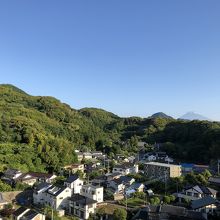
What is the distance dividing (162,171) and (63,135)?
618 inches

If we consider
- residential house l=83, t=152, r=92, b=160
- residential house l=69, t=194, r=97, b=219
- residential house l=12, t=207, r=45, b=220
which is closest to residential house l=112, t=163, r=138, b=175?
residential house l=83, t=152, r=92, b=160

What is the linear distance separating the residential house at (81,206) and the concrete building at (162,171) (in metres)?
8.76

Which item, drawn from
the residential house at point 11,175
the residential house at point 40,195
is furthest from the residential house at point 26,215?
the residential house at point 11,175

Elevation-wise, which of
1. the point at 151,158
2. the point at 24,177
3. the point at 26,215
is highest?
the point at 151,158

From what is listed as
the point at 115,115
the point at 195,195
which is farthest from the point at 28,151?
the point at 115,115

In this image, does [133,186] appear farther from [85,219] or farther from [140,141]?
[140,141]

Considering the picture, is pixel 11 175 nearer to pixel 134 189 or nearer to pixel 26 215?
pixel 26 215

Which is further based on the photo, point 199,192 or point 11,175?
point 11,175

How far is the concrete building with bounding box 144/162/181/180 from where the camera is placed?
83.7 ft

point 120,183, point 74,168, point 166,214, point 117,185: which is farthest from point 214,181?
point 74,168

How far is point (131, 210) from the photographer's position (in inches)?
680

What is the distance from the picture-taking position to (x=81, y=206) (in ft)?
55.6

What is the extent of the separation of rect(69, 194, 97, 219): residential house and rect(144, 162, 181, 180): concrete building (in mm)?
8755

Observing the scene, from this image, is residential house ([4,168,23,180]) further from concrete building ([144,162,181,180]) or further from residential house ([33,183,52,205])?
concrete building ([144,162,181,180])
